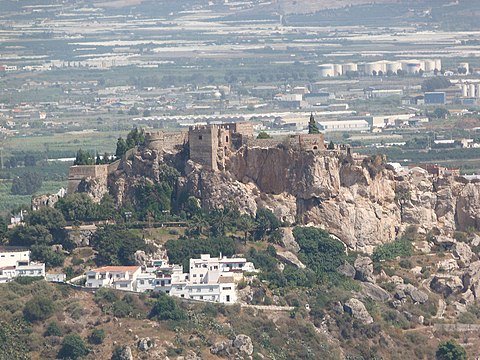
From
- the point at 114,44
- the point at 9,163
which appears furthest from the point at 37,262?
the point at 114,44

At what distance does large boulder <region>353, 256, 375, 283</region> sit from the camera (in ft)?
204

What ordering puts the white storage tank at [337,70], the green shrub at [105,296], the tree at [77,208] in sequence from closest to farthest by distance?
the green shrub at [105,296], the tree at [77,208], the white storage tank at [337,70]

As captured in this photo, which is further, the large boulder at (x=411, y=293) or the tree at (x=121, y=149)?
the tree at (x=121, y=149)

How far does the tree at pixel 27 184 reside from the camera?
310 ft

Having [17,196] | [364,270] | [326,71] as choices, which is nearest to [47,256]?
[364,270]

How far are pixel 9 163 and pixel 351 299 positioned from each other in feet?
168

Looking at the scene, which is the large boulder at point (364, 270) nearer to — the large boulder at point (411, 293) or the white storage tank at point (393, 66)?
the large boulder at point (411, 293)

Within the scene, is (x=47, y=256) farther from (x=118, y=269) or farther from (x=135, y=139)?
(x=135, y=139)

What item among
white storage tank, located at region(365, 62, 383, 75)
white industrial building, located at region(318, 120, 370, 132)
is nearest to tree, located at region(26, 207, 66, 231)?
white industrial building, located at region(318, 120, 370, 132)

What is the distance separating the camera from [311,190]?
64125mm

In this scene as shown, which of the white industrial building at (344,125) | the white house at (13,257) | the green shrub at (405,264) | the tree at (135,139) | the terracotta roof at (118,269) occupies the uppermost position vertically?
the tree at (135,139)

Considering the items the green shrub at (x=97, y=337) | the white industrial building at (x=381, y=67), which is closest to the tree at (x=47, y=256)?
the green shrub at (x=97, y=337)

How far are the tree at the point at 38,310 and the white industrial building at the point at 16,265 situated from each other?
288 centimetres

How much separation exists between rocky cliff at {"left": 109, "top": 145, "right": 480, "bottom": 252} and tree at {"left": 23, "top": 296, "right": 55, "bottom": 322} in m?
8.03
